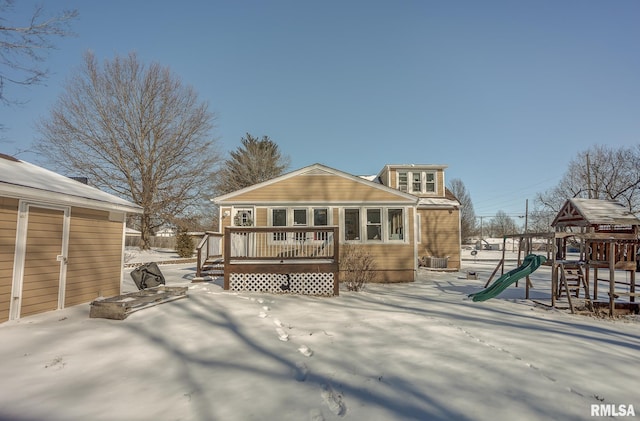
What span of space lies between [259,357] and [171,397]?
1.26 metres

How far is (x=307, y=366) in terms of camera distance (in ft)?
13.3

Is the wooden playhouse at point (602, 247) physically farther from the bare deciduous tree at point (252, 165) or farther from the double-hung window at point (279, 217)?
the bare deciduous tree at point (252, 165)

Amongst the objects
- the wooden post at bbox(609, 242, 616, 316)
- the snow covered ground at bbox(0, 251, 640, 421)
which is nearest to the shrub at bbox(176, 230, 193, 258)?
the snow covered ground at bbox(0, 251, 640, 421)

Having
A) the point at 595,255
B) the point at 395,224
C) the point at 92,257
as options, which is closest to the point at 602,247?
the point at 595,255

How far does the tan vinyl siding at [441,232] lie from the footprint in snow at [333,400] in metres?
16.1

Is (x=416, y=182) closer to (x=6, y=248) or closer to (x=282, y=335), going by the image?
(x=282, y=335)

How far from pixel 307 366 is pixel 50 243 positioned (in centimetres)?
572

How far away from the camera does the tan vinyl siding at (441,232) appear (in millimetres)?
18484

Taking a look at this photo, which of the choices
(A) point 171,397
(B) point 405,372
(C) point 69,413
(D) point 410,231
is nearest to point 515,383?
(B) point 405,372

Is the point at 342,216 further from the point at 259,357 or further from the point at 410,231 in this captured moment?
the point at 259,357

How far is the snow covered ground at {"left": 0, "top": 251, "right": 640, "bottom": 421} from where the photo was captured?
10.2 feet

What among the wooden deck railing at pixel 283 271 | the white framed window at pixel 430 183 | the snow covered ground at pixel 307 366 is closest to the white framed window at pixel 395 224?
the wooden deck railing at pixel 283 271

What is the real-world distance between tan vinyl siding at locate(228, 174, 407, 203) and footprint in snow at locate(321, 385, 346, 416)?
32.6ft

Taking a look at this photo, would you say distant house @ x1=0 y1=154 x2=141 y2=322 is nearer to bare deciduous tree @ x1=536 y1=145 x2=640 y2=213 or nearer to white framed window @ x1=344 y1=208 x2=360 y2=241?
white framed window @ x1=344 y1=208 x2=360 y2=241
